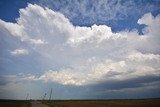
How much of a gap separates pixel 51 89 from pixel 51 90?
533mm

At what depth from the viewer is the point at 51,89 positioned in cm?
9756

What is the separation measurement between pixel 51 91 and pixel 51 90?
0.45 m

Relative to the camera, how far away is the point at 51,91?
97250 mm

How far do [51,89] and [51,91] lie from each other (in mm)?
880

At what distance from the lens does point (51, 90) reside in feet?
319
